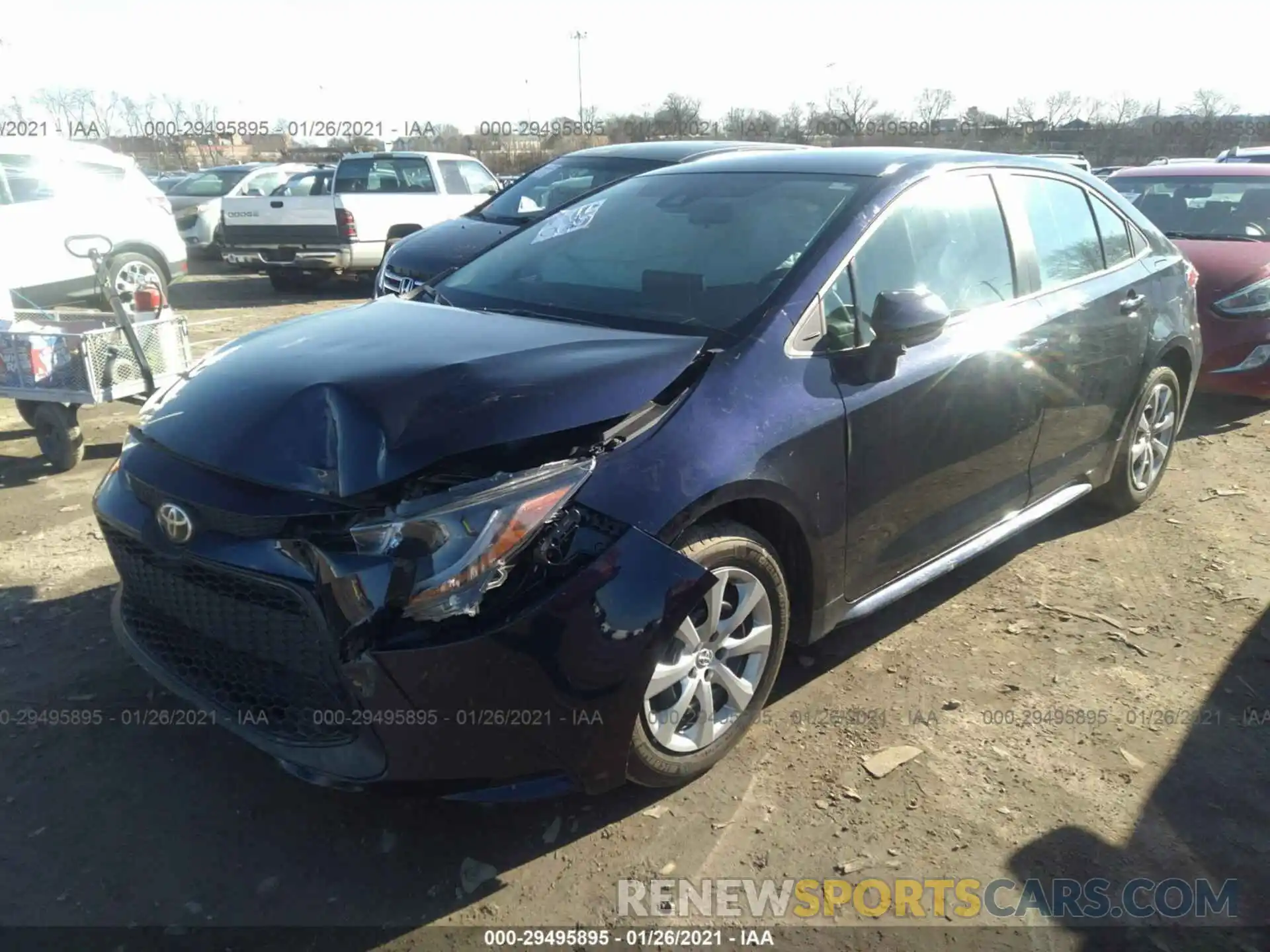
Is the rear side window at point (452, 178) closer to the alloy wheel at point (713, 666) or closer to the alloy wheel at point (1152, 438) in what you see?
the alloy wheel at point (1152, 438)

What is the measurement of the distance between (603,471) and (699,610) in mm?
529

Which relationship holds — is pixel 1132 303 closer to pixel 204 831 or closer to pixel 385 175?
pixel 204 831

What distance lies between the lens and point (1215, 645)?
3814 mm

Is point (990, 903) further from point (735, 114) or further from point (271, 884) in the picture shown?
point (735, 114)

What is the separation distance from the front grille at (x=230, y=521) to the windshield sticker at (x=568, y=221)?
196cm

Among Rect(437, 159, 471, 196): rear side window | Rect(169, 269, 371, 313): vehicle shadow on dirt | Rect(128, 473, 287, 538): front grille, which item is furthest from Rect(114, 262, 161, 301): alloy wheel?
Rect(128, 473, 287, 538): front grille

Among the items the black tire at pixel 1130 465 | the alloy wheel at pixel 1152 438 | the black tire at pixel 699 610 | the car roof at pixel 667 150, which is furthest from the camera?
the car roof at pixel 667 150

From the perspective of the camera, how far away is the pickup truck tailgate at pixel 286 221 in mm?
12211

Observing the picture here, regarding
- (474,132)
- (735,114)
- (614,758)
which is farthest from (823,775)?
(474,132)

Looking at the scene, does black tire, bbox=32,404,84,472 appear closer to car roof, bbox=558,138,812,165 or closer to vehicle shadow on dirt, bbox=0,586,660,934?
vehicle shadow on dirt, bbox=0,586,660,934

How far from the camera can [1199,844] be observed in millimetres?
2721

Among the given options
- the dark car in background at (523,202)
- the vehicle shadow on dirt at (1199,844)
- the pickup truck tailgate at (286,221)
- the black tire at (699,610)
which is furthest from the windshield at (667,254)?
the pickup truck tailgate at (286,221)

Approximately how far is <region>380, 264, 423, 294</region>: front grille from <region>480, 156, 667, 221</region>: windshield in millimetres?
1345

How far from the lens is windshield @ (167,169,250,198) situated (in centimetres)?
1748
